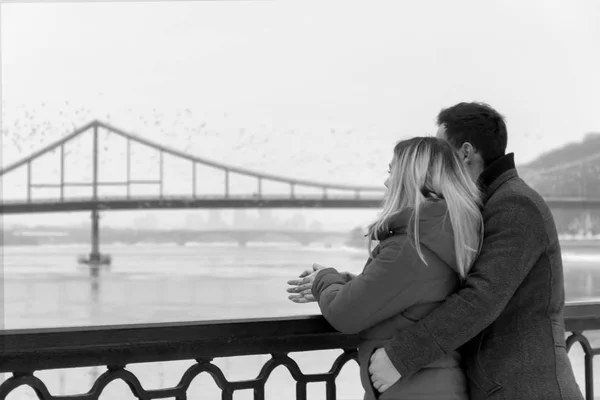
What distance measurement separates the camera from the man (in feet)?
3.12

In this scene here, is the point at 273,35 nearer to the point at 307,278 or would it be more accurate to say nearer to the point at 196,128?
the point at 196,128

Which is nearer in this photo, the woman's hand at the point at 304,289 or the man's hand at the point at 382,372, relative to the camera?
the man's hand at the point at 382,372

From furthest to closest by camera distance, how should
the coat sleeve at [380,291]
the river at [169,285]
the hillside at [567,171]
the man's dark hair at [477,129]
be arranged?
1. the river at [169,285]
2. the hillside at [567,171]
3. the man's dark hair at [477,129]
4. the coat sleeve at [380,291]

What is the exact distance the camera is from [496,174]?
1028 mm

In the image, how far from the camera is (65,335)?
1.01 meters

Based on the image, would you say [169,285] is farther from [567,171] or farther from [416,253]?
[416,253]

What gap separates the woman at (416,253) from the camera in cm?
93

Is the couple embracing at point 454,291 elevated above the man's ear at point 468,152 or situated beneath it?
situated beneath

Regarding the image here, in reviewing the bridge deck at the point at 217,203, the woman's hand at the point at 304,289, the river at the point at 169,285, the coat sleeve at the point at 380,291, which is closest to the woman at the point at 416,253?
the coat sleeve at the point at 380,291

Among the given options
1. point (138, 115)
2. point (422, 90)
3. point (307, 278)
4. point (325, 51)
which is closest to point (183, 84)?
point (138, 115)

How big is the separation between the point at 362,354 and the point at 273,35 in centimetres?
3526

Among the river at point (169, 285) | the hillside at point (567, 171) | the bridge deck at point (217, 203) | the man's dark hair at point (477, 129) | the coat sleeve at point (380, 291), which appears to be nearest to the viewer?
the coat sleeve at point (380, 291)

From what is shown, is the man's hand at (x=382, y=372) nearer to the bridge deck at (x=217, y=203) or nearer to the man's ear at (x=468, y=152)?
the man's ear at (x=468, y=152)

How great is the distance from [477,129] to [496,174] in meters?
0.07
